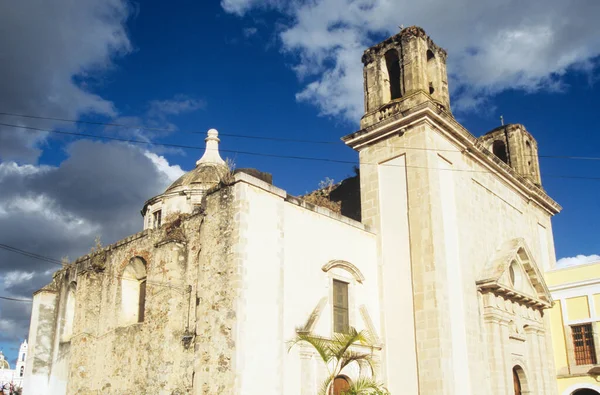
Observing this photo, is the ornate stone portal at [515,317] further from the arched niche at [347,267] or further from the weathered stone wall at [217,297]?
the weathered stone wall at [217,297]

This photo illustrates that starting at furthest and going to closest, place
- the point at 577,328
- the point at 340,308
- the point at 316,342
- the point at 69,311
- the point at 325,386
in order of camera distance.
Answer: the point at 69,311, the point at 577,328, the point at 340,308, the point at 316,342, the point at 325,386

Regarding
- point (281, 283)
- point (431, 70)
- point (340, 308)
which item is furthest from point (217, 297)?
point (431, 70)

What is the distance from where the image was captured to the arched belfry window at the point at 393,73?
63.7 ft

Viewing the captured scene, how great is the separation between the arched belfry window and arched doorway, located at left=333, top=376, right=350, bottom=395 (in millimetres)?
9240

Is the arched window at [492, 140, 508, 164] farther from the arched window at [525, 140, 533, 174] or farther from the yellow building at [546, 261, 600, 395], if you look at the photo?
the yellow building at [546, 261, 600, 395]

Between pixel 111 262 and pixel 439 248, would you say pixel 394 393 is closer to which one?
pixel 439 248

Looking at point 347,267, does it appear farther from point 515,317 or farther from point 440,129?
point 515,317

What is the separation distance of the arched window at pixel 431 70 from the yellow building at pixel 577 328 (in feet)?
26.9

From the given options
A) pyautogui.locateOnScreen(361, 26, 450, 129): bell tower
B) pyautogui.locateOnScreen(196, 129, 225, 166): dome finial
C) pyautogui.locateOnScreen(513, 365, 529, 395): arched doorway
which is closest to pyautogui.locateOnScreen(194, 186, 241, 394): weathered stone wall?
pyautogui.locateOnScreen(361, 26, 450, 129): bell tower

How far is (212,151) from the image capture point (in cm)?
2555

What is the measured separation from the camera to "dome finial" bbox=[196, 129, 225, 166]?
25.1m

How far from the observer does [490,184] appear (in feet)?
65.4

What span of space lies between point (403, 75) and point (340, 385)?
9.42m

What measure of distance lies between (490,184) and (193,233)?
409 inches
